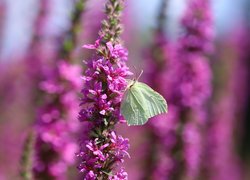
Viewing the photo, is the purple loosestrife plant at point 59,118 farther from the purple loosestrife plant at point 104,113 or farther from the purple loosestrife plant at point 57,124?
the purple loosestrife plant at point 104,113

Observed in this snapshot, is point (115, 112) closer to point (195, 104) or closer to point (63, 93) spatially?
point (63, 93)

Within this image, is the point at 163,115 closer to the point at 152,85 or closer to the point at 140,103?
the point at 152,85

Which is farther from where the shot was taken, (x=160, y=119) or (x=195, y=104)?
(x=160, y=119)

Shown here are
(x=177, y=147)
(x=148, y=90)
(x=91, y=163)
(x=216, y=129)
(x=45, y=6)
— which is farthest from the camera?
(x=216, y=129)

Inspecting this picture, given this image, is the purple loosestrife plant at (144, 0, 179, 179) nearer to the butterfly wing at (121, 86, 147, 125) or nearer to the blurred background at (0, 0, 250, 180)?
the blurred background at (0, 0, 250, 180)

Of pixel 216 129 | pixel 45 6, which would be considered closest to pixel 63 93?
pixel 45 6

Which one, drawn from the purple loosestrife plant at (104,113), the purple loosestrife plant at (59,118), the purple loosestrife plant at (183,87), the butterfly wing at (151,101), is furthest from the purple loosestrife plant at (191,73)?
the purple loosestrife plant at (104,113)

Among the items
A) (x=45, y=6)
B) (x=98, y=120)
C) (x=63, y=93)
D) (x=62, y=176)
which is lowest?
(x=98, y=120)
